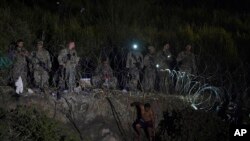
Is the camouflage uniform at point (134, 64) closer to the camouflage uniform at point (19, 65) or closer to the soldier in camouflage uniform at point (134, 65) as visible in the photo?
the soldier in camouflage uniform at point (134, 65)

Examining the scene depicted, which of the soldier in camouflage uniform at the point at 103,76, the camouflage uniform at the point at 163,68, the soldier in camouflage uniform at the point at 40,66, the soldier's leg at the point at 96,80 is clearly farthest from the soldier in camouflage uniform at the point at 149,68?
the soldier in camouflage uniform at the point at 40,66

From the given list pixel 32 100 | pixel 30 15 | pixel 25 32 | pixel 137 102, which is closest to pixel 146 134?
pixel 137 102

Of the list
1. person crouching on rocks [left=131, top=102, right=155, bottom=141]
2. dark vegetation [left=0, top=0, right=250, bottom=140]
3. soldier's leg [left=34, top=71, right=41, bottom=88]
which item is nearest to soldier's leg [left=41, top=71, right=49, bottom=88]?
soldier's leg [left=34, top=71, right=41, bottom=88]

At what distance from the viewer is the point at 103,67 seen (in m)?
24.0

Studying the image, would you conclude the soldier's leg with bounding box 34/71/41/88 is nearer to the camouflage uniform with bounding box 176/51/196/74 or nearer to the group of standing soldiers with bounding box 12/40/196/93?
the group of standing soldiers with bounding box 12/40/196/93

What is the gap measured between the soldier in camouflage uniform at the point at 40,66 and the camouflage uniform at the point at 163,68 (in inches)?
170

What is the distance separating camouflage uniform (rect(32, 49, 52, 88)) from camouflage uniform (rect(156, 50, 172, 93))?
4328 millimetres

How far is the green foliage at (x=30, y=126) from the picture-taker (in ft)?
A: 68.4

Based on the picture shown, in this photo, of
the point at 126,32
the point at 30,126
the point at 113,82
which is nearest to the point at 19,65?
the point at 30,126

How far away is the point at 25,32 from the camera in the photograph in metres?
25.6

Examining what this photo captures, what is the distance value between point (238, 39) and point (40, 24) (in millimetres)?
10014

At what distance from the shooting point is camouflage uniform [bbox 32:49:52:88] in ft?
74.8

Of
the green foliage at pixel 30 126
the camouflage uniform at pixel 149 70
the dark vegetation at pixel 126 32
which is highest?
the dark vegetation at pixel 126 32

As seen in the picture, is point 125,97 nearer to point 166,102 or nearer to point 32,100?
point 166,102
